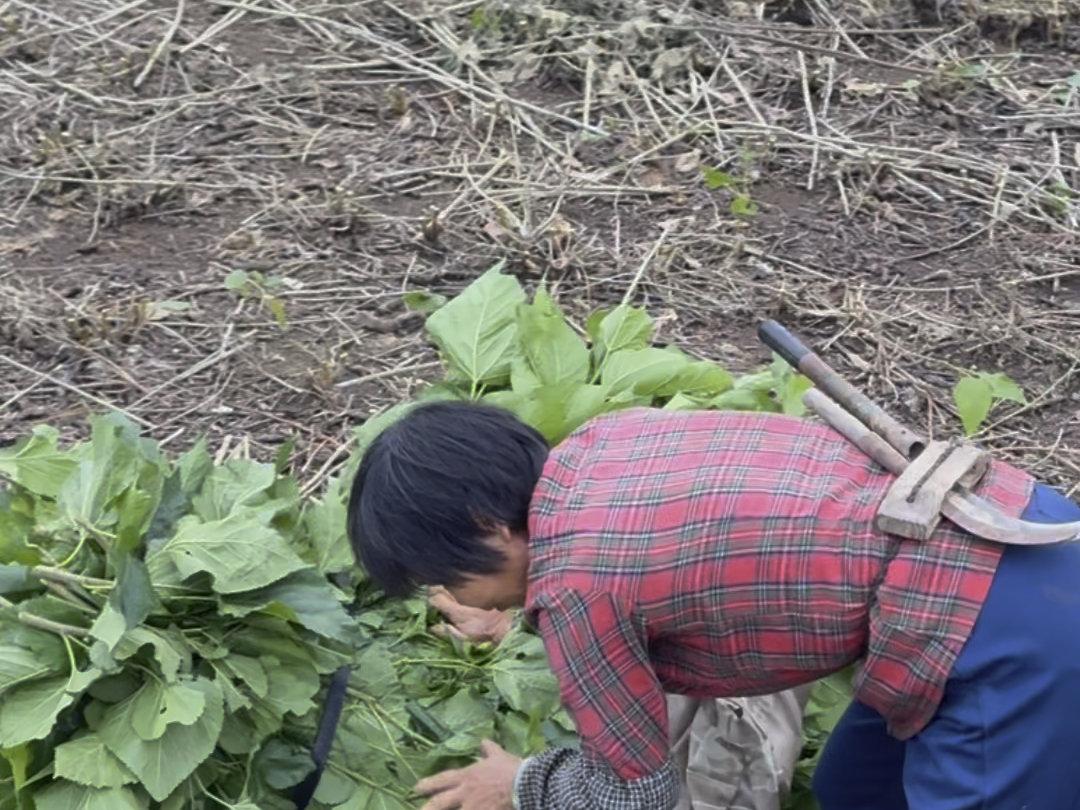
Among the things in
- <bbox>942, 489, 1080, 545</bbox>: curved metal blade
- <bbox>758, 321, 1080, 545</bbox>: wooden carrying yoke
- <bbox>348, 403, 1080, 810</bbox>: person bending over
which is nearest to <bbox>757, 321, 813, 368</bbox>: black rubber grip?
<bbox>758, 321, 1080, 545</bbox>: wooden carrying yoke

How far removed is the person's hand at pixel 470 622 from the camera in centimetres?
202

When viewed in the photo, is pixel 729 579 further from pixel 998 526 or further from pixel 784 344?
pixel 784 344

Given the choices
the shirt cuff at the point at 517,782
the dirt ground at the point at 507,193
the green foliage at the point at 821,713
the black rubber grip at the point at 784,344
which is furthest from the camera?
the dirt ground at the point at 507,193

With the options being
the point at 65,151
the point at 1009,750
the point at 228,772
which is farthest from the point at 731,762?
the point at 65,151

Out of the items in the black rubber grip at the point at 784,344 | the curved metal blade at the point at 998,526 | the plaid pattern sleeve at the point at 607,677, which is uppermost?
the curved metal blade at the point at 998,526

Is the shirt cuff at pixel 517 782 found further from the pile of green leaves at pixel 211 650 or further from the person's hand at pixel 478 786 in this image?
the pile of green leaves at pixel 211 650

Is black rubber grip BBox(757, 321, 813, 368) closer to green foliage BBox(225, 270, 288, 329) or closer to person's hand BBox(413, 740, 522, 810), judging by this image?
person's hand BBox(413, 740, 522, 810)

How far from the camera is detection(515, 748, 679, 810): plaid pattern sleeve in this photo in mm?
1440

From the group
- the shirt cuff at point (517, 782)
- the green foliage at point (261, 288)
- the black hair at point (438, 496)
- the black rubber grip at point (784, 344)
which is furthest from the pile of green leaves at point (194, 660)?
the green foliage at point (261, 288)

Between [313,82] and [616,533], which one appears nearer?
[616,533]

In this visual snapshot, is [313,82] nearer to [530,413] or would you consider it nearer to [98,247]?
[98,247]

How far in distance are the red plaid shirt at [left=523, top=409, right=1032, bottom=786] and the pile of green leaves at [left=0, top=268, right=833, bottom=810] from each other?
1.44 ft

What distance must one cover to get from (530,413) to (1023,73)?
7.82ft

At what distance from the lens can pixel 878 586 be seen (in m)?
1.37
